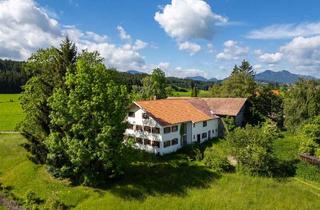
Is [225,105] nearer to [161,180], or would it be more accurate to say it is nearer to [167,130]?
[167,130]

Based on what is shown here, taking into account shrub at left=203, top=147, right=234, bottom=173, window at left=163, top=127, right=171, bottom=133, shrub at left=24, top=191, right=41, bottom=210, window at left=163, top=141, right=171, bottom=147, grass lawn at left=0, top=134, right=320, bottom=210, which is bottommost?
shrub at left=24, top=191, right=41, bottom=210

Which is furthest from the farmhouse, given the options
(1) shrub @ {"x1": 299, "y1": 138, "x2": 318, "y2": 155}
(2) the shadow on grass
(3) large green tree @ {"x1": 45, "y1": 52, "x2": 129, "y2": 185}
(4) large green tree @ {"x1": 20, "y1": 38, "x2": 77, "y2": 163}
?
(1) shrub @ {"x1": 299, "y1": 138, "x2": 318, "y2": 155}

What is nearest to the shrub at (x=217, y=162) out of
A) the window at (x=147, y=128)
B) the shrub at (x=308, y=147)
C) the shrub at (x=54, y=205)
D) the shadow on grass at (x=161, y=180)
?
the shadow on grass at (x=161, y=180)

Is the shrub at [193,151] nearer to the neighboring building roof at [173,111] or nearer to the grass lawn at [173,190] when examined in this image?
the grass lawn at [173,190]

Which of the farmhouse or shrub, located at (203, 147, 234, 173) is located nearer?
shrub, located at (203, 147, 234, 173)

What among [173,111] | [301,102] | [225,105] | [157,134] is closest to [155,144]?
[157,134]

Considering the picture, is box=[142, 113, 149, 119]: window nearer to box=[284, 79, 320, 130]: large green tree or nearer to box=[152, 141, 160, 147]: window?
box=[152, 141, 160, 147]: window
